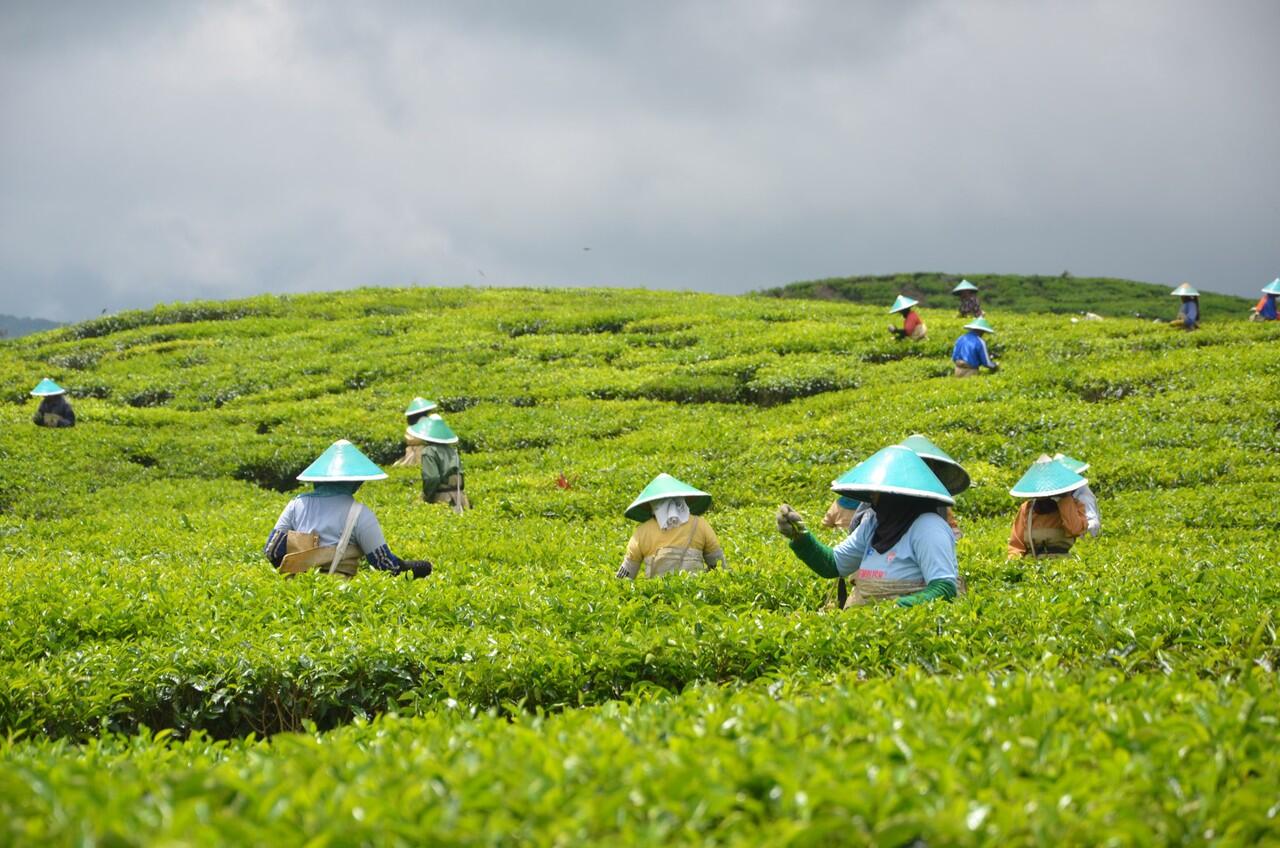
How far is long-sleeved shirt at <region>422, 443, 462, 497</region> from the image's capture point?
15.5 metres

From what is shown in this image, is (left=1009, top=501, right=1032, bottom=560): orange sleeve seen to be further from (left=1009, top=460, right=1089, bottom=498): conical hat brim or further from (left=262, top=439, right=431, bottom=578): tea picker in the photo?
(left=262, top=439, right=431, bottom=578): tea picker

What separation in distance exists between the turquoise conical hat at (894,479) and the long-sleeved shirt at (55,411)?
1978cm

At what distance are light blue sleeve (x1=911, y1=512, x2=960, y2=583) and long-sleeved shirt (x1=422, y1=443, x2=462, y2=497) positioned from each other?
9463 millimetres

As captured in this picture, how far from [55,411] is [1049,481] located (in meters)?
19.9

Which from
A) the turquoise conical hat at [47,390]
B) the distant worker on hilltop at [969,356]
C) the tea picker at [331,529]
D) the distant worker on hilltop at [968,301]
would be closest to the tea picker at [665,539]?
the tea picker at [331,529]

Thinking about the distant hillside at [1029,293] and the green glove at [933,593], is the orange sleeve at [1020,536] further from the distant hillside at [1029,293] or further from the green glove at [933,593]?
the distant hillside at [1029,293]

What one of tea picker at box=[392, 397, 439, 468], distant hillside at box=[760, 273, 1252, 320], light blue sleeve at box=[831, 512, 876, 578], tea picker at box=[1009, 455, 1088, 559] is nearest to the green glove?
light blue sleeve at box=[831, 512, 876, 578]

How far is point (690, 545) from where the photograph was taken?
9.36 meters

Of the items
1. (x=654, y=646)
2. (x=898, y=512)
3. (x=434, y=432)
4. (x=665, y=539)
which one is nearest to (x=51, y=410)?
(x=434, y=432)

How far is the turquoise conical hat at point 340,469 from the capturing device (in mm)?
8914

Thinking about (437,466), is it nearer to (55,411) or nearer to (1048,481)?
(1048,481)

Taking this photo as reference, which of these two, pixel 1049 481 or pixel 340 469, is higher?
pixel 340 469

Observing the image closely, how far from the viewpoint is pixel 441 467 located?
15570 mm

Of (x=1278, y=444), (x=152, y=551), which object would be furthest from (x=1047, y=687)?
(x=1278, y=444)
